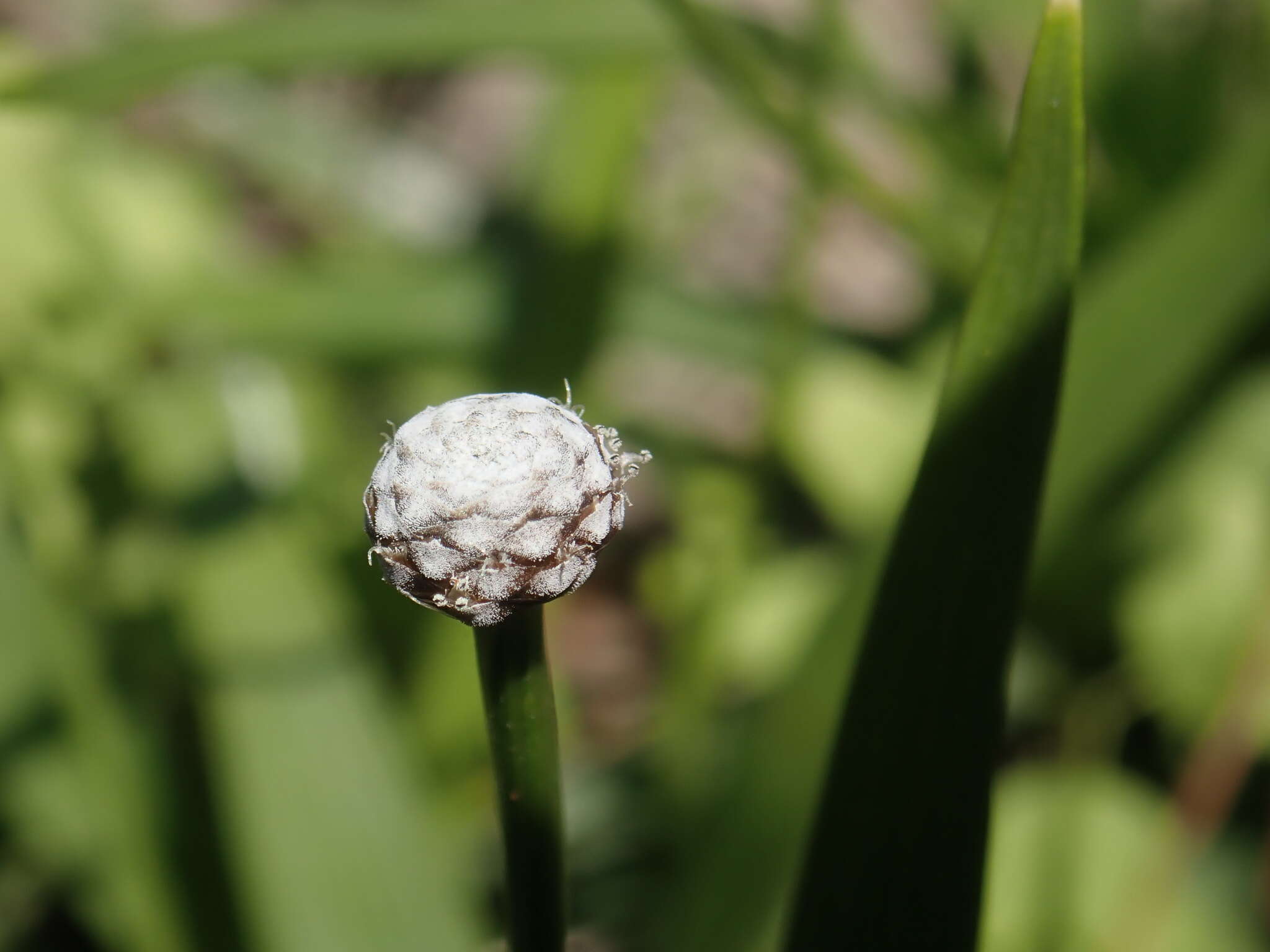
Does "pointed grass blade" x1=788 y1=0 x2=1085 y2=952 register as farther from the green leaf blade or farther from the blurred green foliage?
the green leaf blade

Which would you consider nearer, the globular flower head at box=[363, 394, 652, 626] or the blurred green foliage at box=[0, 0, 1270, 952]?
the globular flower head at box=[363, 394, 652, 626]

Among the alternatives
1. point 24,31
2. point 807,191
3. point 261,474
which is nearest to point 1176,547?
point 807,191

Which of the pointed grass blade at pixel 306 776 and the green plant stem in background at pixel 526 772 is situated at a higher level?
the pointed grass blade at pixel 306 776

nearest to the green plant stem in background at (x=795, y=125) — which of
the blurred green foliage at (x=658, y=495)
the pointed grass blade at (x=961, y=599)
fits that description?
the blurred green foliage at (x=658, y=495)

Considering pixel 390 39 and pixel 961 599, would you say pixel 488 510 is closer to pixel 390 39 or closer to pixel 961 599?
pixel 961 599

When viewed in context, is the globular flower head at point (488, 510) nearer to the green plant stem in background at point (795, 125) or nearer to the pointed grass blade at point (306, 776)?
the green plant stem in background at point (795, 125)

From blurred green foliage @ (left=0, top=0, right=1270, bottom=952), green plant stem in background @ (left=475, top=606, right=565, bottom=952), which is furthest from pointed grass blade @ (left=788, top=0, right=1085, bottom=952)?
blurred green foliage @ (left=0, top=0, right=1270, bottom=952)

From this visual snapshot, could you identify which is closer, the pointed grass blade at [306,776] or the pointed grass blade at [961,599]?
the pointed grass blade at [961,599]

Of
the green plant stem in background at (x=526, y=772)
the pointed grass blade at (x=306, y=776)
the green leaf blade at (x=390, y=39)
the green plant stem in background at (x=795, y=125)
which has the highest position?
the green leaf blade at (x=390, y=39)
